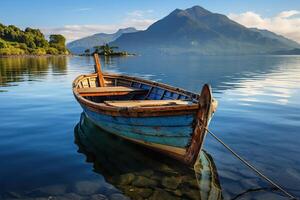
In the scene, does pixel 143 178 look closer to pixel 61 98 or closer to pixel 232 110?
pixel 232 110

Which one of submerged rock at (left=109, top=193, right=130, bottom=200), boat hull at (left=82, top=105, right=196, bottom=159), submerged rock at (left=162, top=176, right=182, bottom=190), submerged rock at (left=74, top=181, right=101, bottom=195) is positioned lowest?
submerged rock at (left=109, top=193, right=130, bottom=200)

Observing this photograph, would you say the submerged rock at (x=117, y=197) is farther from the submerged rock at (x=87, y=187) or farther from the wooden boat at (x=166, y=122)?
the wooden boat at (x=166, y=122)

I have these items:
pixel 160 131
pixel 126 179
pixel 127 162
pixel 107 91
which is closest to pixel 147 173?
pixel 126 179

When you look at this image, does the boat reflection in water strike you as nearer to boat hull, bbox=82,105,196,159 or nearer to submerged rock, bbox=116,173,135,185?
submerged rock, bbox=116,173,135,185

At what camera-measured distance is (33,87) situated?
30672mm

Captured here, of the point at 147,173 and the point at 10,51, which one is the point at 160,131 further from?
the point at 10,51

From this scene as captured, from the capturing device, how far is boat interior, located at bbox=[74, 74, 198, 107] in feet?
47.6

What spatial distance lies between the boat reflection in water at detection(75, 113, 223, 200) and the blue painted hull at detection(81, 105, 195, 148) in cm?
79

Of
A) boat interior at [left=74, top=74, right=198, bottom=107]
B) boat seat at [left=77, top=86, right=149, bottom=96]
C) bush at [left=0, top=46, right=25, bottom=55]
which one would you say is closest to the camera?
boat interior at [left=74, top=74, right=198, bottom=107]

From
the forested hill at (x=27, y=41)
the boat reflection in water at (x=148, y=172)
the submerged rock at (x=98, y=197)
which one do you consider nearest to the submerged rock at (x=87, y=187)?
the submerged rock at (x=98, y=197)

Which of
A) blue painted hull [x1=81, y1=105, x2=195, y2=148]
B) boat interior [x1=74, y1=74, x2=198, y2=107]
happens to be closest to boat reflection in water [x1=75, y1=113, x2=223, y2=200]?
blue painted hull [x1=81, y1=105, x2=195, y2=148]

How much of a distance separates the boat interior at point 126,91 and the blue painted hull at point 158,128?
1.55 metres

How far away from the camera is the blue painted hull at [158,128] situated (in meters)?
9.53

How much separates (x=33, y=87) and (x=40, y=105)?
33.7 feet
